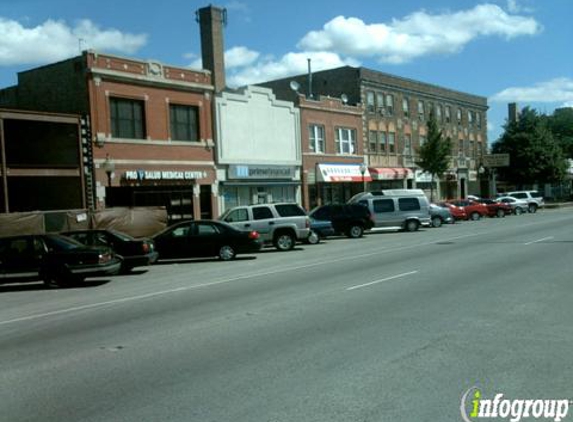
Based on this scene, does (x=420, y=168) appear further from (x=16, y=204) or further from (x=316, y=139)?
(x=16, y=204)

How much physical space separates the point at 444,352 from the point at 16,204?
26.3 metres

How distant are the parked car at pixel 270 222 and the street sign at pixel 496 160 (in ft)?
125

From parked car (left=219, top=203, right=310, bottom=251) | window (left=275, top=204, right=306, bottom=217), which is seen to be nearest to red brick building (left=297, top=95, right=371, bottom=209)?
window (left=275, top=204, right=306, bottom=217)

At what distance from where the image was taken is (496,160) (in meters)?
57.6

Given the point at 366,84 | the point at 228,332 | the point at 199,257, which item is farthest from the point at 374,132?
the point at 228,332

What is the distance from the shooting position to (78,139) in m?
26.7

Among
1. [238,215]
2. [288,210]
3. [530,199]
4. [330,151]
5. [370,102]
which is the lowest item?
[530,199]

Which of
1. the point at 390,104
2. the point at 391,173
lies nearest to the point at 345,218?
the point at 391,173

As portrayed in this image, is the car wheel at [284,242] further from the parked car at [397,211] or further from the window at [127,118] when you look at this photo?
the window at [127,118]

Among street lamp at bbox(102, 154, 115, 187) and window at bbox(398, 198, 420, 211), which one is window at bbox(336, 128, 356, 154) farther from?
street lamp at bbox(102, 154, 115, 187)

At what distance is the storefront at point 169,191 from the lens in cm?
2855

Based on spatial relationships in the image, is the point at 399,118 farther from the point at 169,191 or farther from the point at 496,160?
the point at 169,191

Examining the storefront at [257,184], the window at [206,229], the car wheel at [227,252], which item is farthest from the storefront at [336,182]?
the car wheel at [227,252]

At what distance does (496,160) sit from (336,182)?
2272cm
